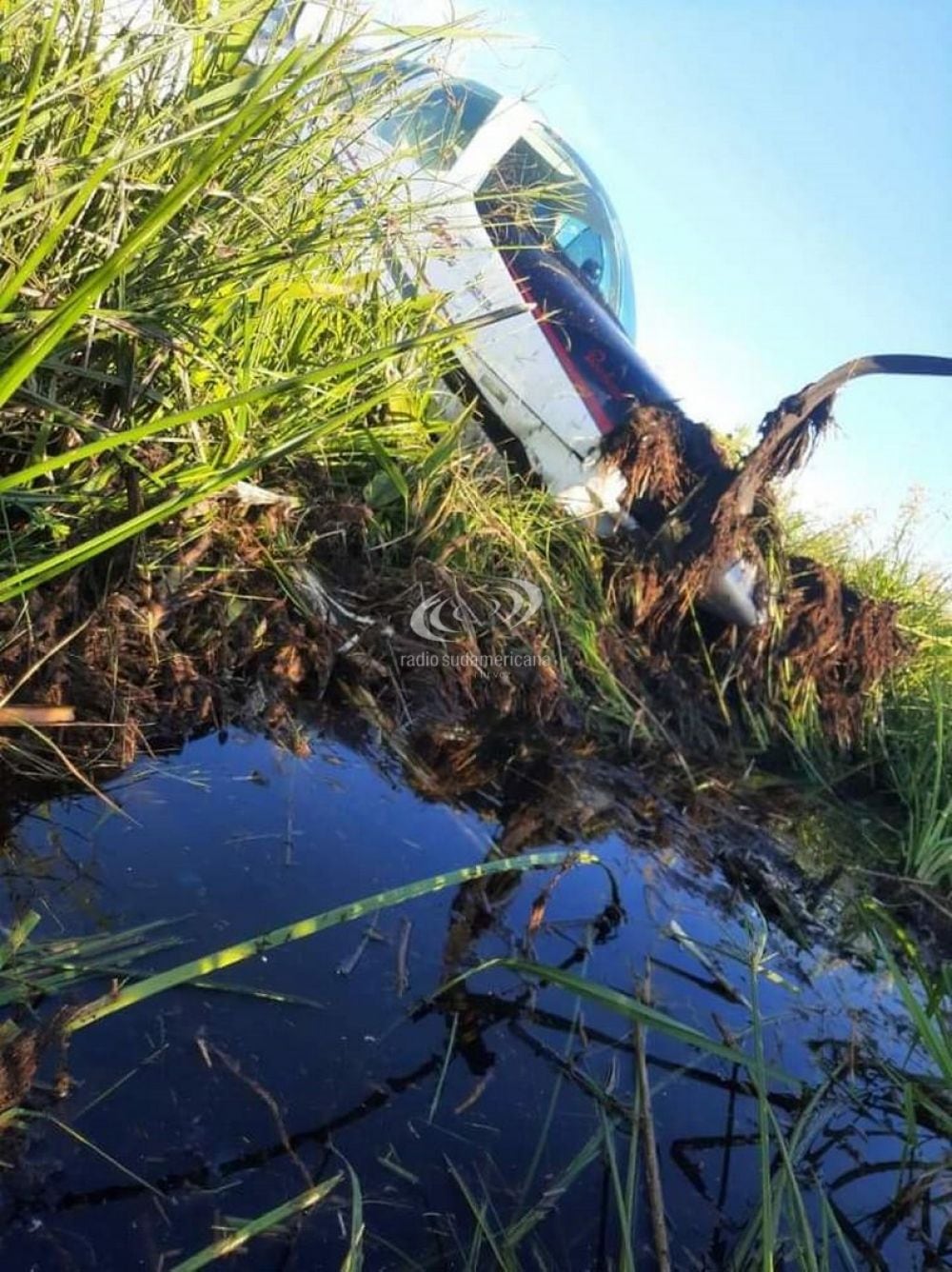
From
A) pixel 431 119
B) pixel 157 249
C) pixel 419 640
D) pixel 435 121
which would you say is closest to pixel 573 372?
pixel 435 121

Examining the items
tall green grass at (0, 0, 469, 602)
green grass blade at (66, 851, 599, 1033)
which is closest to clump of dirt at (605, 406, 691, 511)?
tall green grass at (0, 0, 469, 602)

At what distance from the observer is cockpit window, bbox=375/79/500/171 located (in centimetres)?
204

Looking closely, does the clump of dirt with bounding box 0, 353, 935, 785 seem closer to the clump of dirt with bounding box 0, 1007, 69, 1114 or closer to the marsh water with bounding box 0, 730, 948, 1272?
the marsh water with bounding box 0, 730, 948, 1272

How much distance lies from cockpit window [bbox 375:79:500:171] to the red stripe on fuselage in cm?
59

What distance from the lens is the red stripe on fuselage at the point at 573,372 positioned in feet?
11.9

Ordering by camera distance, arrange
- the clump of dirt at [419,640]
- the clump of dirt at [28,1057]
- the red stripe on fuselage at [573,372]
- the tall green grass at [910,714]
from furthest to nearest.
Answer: the red stripe on fuselage at [573,372], the tall green grass at [910,714], the clump of dirt at [419,640], the clump of dirt at [28,1057]

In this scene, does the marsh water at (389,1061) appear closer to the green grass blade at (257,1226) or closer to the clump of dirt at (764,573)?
the green grass blade at (257,1226)

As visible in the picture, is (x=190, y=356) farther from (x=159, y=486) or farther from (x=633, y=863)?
(x=633, y=863)

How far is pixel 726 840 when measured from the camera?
7.84ft

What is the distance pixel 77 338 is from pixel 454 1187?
Answer: 1.29m

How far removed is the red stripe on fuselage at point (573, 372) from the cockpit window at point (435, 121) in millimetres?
585

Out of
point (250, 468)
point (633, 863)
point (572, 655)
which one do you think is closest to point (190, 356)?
point (250, 468)

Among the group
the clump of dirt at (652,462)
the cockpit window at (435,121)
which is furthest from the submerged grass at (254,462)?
the clump of dirt at (652,462)

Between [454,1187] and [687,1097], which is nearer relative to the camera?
[454,1187]
